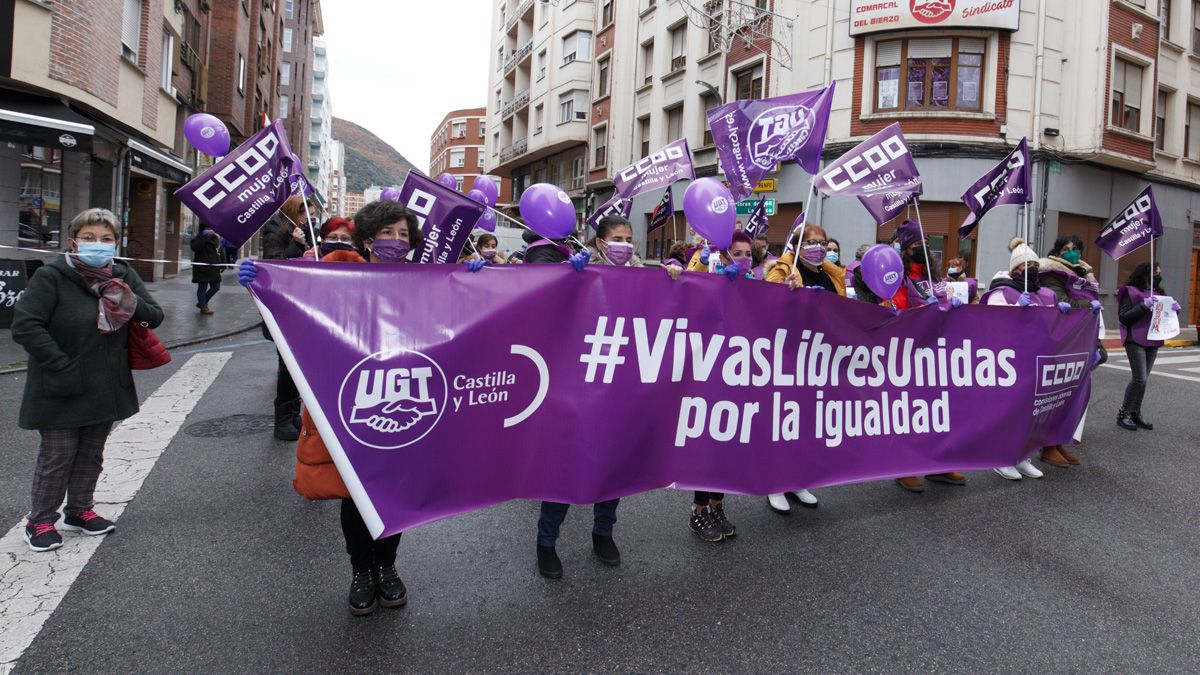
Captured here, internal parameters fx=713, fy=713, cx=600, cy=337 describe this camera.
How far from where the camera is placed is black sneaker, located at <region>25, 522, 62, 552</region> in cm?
354

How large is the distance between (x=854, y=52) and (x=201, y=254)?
16.6m

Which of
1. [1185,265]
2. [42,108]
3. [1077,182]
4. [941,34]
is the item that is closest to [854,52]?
[941,34]

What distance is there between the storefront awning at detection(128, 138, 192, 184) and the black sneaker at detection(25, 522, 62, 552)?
13224 millimetres

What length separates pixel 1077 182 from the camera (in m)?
18.8

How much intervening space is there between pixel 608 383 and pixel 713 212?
1.52 metres

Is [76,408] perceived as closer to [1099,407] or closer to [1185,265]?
[1099,407]

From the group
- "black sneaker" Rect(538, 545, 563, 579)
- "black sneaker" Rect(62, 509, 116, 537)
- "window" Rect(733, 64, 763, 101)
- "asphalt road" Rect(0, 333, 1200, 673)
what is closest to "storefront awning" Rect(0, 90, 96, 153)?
"asphalt road" Rect(0, 333, 1200, 673)

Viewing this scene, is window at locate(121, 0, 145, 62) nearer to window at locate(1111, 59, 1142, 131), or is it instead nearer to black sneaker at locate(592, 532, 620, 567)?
black sneaker at locate(592, 532, 620, 567)

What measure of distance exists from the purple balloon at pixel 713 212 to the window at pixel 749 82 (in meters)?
19.3

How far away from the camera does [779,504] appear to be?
4.53 meters

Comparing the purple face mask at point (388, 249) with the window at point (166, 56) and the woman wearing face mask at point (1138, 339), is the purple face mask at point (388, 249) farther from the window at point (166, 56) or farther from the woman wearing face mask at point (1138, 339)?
the window at point (166, 56)

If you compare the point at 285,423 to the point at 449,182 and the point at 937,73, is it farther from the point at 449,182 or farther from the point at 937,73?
the point at 937,73

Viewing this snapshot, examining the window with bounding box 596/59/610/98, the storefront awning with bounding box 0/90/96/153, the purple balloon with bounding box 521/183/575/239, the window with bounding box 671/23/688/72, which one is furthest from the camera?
the window with bounding box 596/59/610/98

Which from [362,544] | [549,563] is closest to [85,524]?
[362,544]
